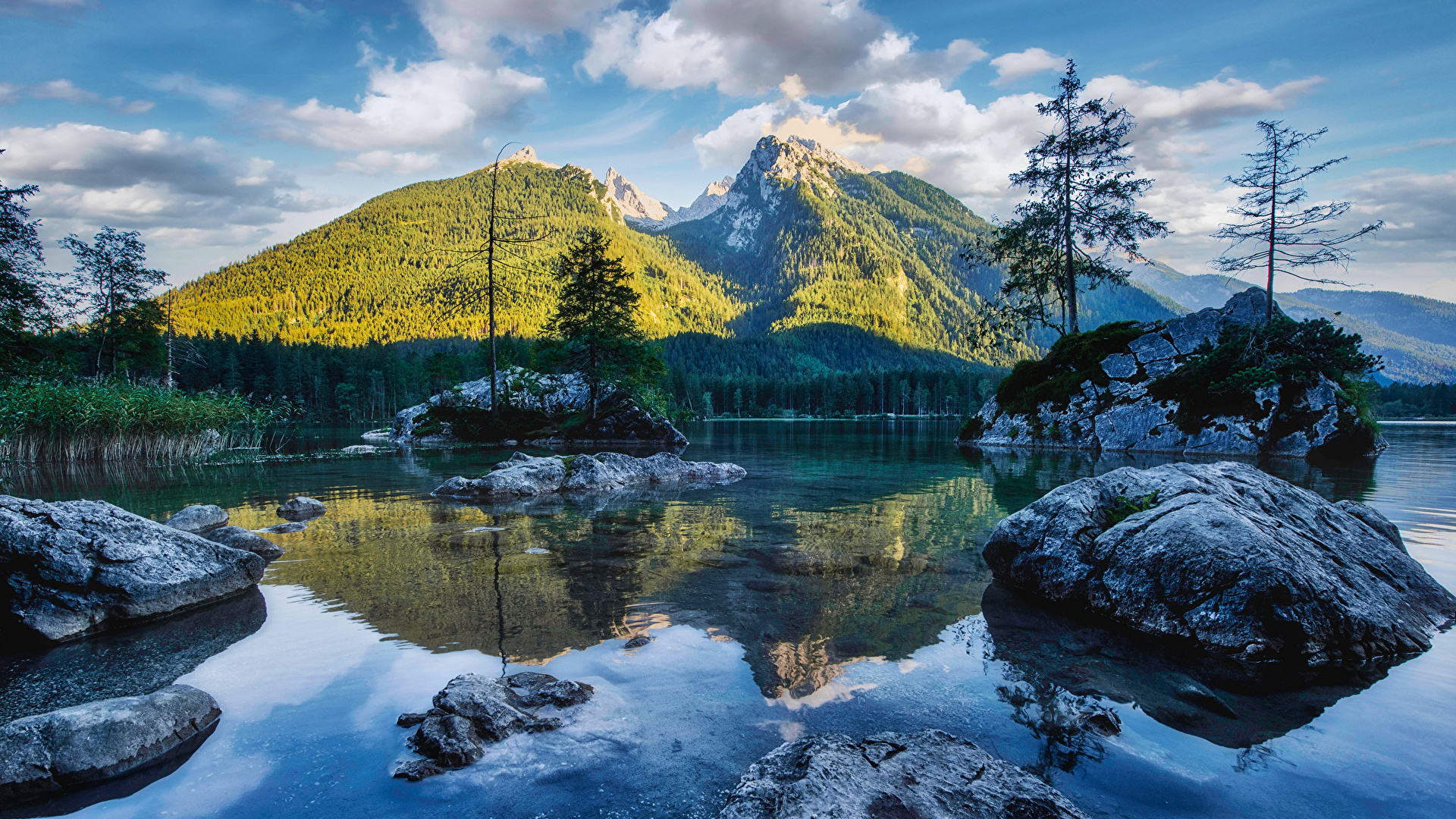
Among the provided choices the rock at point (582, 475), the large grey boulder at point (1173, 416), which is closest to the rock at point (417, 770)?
the rock at point (582, 475)

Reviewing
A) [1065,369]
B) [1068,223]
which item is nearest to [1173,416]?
[1065,369]

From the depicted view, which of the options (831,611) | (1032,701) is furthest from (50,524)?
(1032,701)

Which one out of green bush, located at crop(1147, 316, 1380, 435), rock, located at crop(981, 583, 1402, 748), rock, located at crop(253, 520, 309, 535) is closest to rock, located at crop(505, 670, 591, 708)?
rock, located at crop(981, 583, 1402, 748)

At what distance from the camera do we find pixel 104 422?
20.7m

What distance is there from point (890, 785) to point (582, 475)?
14992 mm

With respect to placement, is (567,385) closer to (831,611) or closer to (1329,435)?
(831,611)

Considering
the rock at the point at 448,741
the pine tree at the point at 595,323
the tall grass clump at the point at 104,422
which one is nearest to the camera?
the rock at the point at 448,741

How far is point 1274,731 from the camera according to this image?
4145 millimetres

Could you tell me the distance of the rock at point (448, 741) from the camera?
3.68 meters

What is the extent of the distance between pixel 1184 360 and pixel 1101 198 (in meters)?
9.55

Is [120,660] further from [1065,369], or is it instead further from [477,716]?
[1065,369]

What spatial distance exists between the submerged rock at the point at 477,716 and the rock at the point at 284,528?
8.76m

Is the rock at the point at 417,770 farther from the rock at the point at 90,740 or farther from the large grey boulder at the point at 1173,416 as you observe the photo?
the large grey boulder at the point at 1173,416

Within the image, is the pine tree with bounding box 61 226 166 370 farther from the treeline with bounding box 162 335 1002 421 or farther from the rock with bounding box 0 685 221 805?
the rock with bounding box 0 685 221 805
